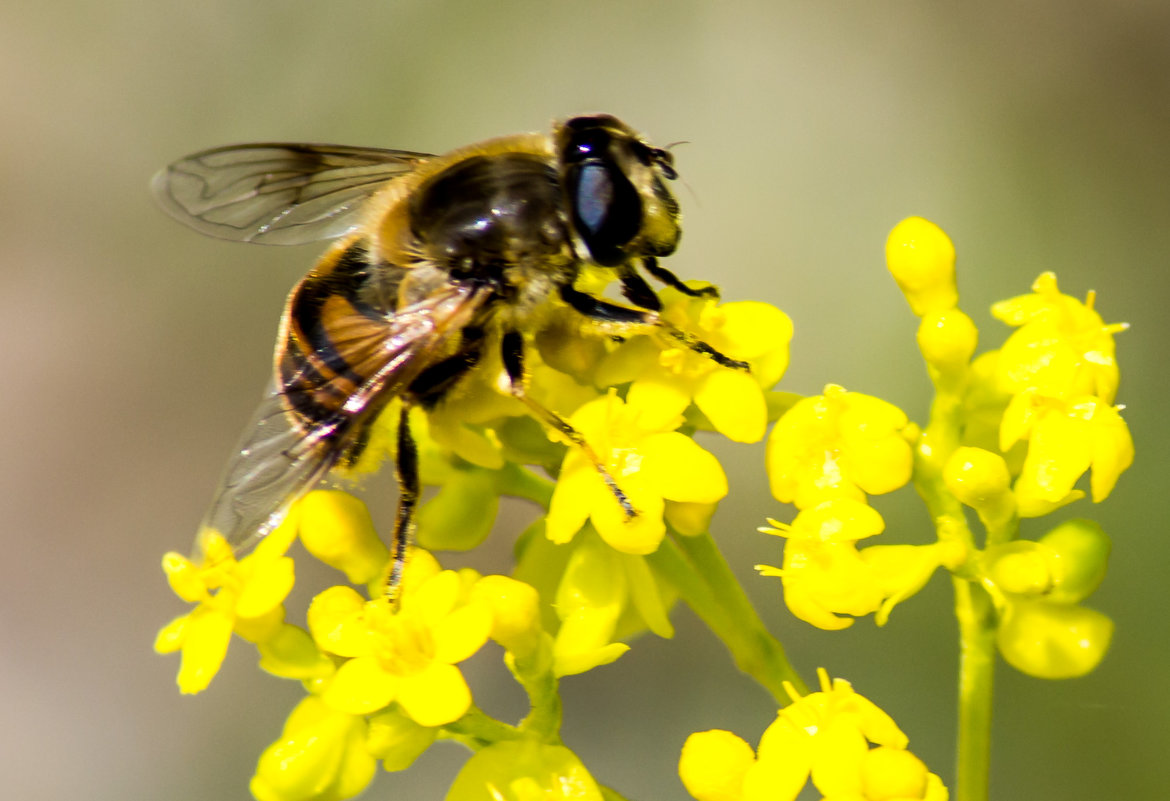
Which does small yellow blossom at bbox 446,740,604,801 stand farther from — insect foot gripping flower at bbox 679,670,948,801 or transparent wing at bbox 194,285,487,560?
transparent wing at bbox 194,285,487,560

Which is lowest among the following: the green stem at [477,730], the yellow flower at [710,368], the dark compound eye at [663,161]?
the green stem at [477,730]

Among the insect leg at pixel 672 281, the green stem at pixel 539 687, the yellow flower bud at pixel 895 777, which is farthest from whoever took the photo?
the insect leg at pixel 672 281

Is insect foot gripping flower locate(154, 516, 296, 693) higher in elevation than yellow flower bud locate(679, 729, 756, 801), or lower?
higher

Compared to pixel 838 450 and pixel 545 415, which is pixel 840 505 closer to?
pixel 838 450

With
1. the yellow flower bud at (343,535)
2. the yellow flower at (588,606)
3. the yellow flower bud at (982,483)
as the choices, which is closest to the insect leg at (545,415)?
the yellow flower at (588,606)

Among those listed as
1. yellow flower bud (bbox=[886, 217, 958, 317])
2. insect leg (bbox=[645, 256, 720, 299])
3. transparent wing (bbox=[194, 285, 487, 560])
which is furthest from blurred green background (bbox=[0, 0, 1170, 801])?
transparent wing (bbox=[194, 285, 487, 560])

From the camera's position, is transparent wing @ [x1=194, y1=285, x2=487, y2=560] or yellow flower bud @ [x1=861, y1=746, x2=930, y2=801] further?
transparent wing @ [x1=194, y1=285, x2=487, y2=560]

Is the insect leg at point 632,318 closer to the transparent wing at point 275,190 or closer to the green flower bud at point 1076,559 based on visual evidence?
the green flower bud at point 1076,559

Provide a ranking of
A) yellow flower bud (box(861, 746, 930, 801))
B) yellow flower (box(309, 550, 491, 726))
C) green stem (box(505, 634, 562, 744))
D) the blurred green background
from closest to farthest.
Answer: yellow flower bud (box(861, 746, 930, 801)), yellow flower (box(309, 550, 491, 726)), green stem (box(505, 634, 562, 744)), the blurred green background
